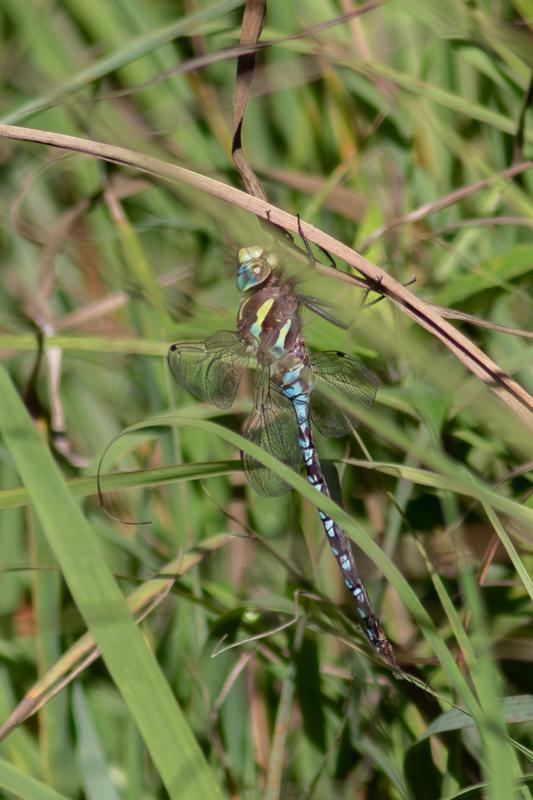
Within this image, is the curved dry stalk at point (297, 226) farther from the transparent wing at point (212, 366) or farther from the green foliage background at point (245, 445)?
the transparent wing at point (212, 366)

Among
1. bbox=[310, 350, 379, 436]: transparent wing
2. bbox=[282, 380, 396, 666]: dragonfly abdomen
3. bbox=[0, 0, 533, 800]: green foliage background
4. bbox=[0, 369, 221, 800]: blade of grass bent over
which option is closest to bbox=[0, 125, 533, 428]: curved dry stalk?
bbox=[0, 0, 533, 800]: green foliage background

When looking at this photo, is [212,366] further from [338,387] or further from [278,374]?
[338,387]

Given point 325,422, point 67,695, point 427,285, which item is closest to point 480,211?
point 427,285

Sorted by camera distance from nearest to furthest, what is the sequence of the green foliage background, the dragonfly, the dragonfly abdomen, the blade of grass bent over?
the blade of grass bent over, the green foliage background, the dragonfly abdomen, the dragonfly

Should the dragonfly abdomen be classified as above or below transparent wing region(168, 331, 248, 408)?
below

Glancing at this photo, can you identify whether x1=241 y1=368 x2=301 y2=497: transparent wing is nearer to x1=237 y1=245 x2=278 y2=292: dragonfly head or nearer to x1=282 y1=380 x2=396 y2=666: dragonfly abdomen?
x1=282 y1=380 x2=396 y2=666: dragonfly abdomen

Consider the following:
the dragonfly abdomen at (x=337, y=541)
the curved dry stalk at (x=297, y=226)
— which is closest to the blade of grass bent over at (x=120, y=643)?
the dragonfly abdomen at (x=337, y=541)

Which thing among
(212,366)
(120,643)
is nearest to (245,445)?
(120,643)

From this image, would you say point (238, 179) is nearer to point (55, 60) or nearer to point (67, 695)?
point (55, 60)
